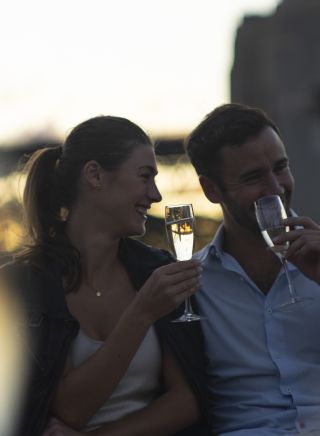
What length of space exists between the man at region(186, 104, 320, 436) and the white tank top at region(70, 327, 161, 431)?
28 centimetres

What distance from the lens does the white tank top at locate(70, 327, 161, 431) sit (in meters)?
3.68

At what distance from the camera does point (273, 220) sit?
146 inches

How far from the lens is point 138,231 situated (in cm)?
388

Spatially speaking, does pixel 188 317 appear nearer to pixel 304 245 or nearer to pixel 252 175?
pixel 304 245

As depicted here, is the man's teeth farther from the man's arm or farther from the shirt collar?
the man's arm

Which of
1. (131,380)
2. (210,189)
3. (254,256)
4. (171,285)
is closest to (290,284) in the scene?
(254,256)

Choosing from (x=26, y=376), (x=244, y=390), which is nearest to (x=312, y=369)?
(x=244, y=390)

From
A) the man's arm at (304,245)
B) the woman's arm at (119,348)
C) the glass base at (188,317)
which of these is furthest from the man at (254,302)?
the woman's arm at (119,348)

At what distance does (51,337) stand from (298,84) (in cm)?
3626

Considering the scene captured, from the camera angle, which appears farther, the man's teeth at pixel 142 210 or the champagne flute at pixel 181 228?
the man's teeth at pixel 142 210

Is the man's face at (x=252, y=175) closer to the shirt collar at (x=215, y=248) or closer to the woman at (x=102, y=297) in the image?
the shirt collar at (x=215, y=248)

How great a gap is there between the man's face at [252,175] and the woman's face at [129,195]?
43cm

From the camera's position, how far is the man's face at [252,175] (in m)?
4.11

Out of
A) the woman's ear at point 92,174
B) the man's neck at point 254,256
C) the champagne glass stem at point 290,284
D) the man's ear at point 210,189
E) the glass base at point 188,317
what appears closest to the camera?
the glass base at point 188,317
